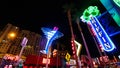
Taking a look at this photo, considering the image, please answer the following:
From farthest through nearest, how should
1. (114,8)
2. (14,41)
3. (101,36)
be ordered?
(14,41), (101,36), (114,8)

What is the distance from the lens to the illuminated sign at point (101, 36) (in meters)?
12.6

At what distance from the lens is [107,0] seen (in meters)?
13.1

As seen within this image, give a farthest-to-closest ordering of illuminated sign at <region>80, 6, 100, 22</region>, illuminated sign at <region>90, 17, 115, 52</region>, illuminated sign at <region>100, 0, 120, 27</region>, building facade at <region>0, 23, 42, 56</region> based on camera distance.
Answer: building facade at <region>0, 23, 42, 56</region> < illuminated sign at <region>80, 6, 100, 22</region> < illuminated sign at <region>90, 17, 115, 52</region> < illuminated sign at <region>100, 0, 120, 27</region>

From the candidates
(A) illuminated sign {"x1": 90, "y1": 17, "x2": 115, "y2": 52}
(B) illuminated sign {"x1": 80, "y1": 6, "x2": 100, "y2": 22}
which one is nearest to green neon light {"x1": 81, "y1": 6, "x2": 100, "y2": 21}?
(B) illuminated sign {"x1": 80, "y1": 6, "x2": 100, "y2": 22}

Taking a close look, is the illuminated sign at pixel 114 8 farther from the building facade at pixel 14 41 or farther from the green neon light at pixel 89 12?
the building facade at pixel 14 41

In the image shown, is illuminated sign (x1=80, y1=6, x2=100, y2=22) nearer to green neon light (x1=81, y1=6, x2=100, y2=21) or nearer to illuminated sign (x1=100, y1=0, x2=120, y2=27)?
green neon light (x1=81, y1=6, x2=100, y2=21)

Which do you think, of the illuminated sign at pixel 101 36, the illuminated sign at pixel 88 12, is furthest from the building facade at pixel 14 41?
the illuminated sign at pixel 101 36

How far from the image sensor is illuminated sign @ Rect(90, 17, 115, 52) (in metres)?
12.6

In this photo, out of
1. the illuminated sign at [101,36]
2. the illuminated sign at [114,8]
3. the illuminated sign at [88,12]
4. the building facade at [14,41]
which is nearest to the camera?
the illuminated sign at [114,8]

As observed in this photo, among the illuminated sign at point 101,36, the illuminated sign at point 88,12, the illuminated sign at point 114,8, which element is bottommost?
the illuminated sign at point 101,36

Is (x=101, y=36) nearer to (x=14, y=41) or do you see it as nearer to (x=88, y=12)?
(x=88, y=12)

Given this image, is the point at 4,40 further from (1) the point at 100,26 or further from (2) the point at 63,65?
(1) the point at 100,26

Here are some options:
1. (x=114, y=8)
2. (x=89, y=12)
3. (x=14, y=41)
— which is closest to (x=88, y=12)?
(x=89, y=12)

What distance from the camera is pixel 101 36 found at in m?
13.6
